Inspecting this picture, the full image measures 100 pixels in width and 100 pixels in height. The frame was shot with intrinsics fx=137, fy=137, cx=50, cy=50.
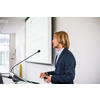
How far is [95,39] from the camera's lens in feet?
5.41

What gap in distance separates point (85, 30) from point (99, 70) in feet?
1.78

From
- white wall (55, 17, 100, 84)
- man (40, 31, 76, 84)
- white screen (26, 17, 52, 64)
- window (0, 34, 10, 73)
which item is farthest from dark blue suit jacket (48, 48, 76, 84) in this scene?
window (0, 34, 10, 73)

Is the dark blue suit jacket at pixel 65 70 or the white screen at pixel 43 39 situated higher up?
the white screen at pixel 43 39

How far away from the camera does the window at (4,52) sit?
7.94m

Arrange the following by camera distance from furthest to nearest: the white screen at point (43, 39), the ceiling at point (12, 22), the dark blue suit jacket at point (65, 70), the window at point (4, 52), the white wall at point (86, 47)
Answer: the window at point (4, 52)
the ceiling at point (12, 22)
the white screen at point (43, 39)
the white wall at point (86, 47)
the dark blue suit jacket at point (65, 70)

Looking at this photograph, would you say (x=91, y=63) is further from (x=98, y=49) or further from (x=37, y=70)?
(x=37, y=70)

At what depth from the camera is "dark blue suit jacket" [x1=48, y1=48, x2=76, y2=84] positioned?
86 centimetres

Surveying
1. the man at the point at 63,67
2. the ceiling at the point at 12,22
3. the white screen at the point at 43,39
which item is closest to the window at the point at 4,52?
the ceiling at the point at 12,22

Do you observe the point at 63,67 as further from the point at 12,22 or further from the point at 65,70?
the point at 12,22

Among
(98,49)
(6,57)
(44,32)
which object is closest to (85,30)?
(98,49)

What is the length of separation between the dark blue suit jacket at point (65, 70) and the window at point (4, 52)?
24.6 ft

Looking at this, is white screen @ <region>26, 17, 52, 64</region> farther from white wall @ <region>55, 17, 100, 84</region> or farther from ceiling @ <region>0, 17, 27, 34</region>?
ceiling @ <region>0, 17, 27, 34</region>

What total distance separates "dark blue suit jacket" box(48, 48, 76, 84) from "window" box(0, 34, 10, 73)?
7.51 m

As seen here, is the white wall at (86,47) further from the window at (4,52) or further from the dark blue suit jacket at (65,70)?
the window at (4,52)
